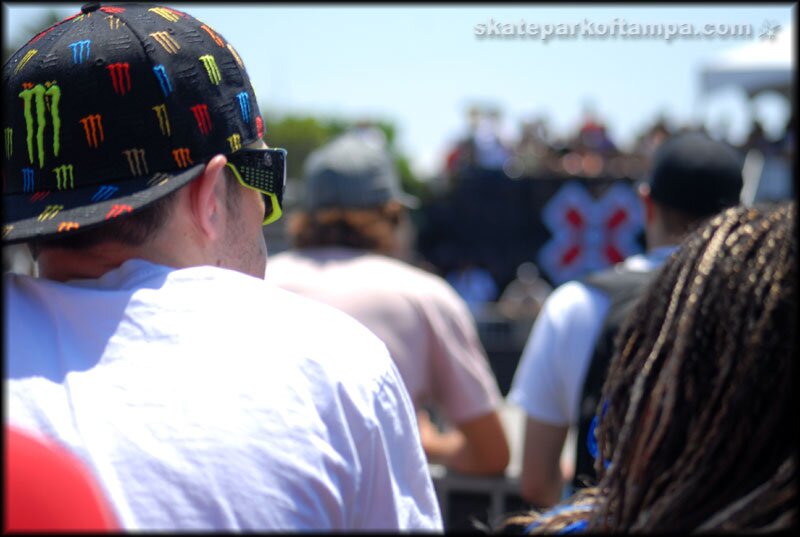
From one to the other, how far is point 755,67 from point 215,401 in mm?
8407

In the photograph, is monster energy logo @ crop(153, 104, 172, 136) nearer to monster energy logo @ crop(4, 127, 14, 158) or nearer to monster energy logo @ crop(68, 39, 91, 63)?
monster energy logo @ crop(68, 39, 91, 63)

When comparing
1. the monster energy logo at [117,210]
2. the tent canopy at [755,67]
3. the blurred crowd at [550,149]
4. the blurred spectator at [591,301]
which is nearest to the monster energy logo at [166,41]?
the monster energy logo at [117,210]

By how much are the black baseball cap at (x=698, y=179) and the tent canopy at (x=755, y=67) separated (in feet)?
18.9

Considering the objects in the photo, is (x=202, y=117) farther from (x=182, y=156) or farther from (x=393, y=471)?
(x=393, y=471)

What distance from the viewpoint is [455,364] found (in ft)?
9.05

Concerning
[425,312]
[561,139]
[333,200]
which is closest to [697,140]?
[425,312]

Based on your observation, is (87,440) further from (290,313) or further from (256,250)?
(256,250)

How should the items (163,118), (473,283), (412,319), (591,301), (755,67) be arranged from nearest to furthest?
1. (163,118)
2. (591,301)
3. (412,319)
4. (755,67)
5. (473,283)

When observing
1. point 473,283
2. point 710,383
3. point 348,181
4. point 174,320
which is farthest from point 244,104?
point 473,283

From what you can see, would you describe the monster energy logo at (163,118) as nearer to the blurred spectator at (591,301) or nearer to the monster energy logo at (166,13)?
the monster energy logo at (166,13)

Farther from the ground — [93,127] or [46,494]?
[93,127]

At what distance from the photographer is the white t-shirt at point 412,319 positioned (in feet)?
8.87

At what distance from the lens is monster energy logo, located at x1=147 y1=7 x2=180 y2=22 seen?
1293 millimetres

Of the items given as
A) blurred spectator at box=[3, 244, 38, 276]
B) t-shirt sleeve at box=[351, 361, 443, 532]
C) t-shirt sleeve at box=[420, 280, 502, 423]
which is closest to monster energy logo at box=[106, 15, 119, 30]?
blurred spectator at box=[3, 244, 38, 276]
